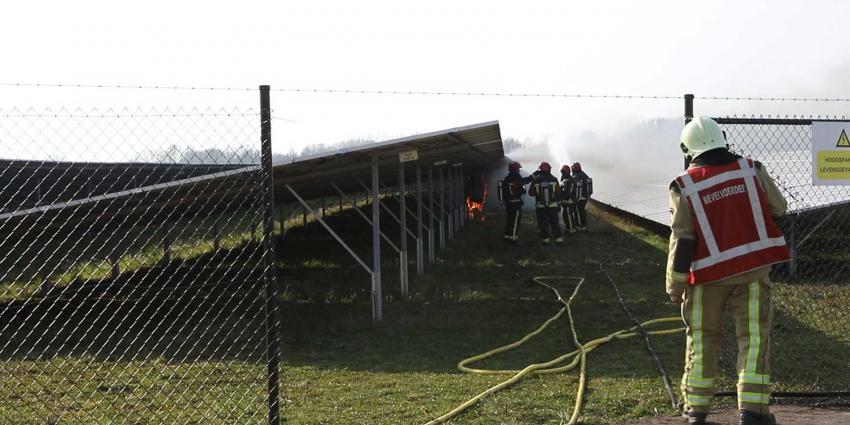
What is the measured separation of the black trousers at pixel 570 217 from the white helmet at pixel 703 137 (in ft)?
47.6

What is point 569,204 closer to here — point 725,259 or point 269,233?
point 725,259

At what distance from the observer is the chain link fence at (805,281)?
6652mm

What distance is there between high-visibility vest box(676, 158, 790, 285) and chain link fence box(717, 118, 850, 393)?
4.37 ft

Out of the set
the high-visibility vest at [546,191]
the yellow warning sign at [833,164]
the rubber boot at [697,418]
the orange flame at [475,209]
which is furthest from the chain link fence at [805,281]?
the orange flame at [475,209]

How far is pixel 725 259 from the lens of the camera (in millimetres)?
4555

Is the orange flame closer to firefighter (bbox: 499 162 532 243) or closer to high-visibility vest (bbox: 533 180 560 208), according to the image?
firefighter (bbox: 499 162 532 243)

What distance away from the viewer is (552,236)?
18438 millimetres

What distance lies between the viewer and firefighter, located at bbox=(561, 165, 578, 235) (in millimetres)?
19266

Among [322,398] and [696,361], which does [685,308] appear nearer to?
[696,361]

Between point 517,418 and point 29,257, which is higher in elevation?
point 29,257

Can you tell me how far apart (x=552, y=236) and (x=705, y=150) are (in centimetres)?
1379

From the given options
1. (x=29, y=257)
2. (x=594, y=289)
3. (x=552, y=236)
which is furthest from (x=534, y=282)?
(x=29, y=257)

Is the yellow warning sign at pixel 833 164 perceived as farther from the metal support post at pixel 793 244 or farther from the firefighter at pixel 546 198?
the firefighter at pixel 546 198

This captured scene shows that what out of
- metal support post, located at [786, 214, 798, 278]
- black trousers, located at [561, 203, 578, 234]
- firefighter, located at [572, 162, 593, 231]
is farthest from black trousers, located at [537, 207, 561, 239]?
metal support post, located at [786, 214, 798, 278]
